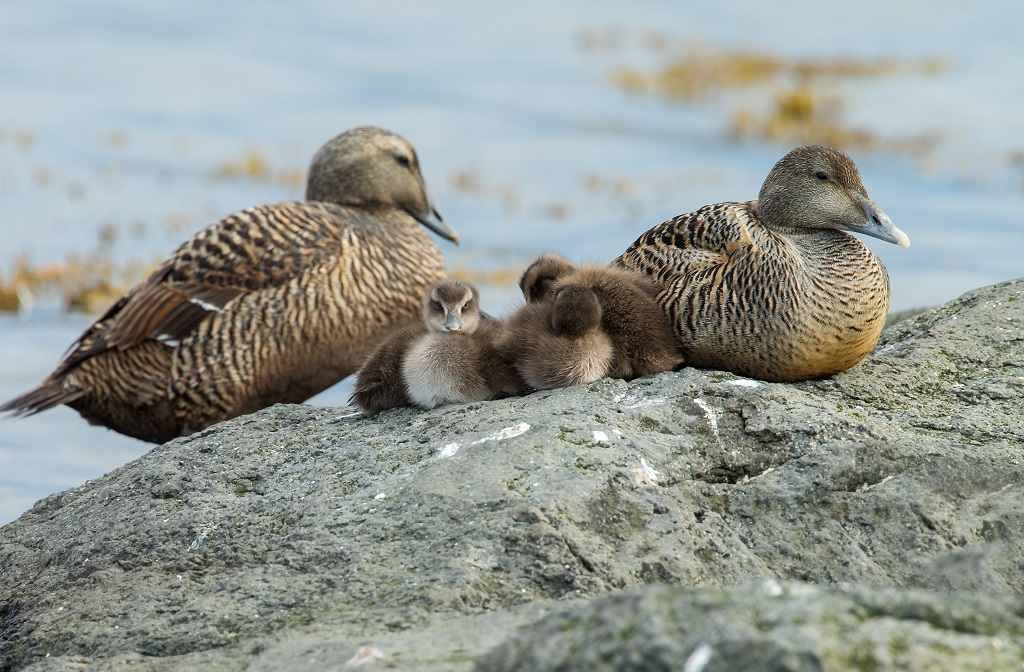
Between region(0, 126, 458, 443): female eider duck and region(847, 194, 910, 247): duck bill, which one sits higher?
region(847, 194, 910, 247): duck bill

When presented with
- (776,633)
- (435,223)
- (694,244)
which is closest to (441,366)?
(694,244)

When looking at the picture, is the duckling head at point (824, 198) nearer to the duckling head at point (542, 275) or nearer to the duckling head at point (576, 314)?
the duckling head at point (542, 275)

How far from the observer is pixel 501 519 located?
14.4 ft

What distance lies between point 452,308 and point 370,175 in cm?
399

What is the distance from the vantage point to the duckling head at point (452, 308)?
19.4ft

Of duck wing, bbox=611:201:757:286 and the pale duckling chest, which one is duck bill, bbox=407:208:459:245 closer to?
duck wing, bbox=611:201:757:286

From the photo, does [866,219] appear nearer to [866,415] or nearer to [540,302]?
[866,415]

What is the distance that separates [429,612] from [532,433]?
1.05 metres

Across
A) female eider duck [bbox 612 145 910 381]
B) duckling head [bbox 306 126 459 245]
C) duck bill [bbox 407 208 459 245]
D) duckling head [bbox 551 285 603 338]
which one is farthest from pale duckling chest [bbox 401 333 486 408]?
duck bill [bbox 407 208 459 245]

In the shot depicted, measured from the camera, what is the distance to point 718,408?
5145 mm

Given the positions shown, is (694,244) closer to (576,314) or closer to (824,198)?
(824,198)

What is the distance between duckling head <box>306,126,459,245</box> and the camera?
383 inches

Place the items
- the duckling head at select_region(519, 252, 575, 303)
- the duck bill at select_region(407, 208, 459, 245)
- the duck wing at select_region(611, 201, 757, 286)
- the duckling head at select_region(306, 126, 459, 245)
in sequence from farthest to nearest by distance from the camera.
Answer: the duck bill at select_region(407, 208, 459, 245)
the duckling head at select_region(306, 126, 459, 245)
the duckling head at select_region(519, 252, 575, 303)
the duck wing at select_region(611, 201, 757, 286)

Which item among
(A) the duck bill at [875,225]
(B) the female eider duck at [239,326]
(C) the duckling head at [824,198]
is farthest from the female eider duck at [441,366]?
(B) the female eider duck at [239,326]
